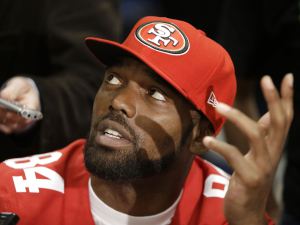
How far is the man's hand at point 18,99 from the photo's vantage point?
1.98m

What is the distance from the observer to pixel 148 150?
173 centimetres

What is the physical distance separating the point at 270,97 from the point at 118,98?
396mm

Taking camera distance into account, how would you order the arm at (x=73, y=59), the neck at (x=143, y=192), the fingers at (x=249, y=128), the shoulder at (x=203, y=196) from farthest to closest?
the arm at (x=73, y=59) < the shoulder at (x=203, y=196) < the neck at (x=143, y=192) < the fingers at (x=249, y=128)

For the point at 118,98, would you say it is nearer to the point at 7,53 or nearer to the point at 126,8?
the point at 7,53

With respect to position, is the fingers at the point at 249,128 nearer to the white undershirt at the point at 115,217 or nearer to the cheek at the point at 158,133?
the cheek at the point at 158,133

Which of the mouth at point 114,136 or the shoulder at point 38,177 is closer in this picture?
the mouth at point 114,136

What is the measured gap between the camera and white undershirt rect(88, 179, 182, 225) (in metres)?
1.85

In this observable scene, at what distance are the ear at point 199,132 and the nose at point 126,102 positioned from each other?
0.58ft

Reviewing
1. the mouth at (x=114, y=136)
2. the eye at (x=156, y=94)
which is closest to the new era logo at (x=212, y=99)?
the eye at (x=156, y=94)

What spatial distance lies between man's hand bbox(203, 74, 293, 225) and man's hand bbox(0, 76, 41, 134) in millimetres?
699

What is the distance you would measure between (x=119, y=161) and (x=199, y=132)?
0.25 metres

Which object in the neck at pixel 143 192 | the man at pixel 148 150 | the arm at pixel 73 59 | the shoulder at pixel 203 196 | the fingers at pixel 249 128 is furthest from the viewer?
the arm at pixel 73 59

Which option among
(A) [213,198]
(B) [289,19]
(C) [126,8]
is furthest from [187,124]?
(C) [126,8]

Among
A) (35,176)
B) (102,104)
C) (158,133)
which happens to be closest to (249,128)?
(158,133)
